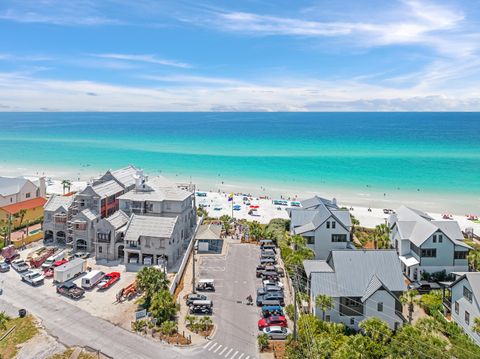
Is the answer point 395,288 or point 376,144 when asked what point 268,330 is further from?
point 376,144

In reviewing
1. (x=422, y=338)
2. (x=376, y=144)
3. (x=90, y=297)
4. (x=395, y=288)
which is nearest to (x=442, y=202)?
(x=395, y=288)

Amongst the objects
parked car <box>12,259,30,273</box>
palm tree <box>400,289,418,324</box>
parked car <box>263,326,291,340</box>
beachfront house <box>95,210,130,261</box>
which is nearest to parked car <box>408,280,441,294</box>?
palm tree <box>400,289,418,324</box>

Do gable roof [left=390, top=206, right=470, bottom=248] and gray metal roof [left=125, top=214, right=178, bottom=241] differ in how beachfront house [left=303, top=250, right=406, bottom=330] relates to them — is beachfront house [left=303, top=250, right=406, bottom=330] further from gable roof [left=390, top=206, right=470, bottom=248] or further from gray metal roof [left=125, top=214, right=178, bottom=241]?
gray metal roof [left=125, top=214, right=178, bottom=241]

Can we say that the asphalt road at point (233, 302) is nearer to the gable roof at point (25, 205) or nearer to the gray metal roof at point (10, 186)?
the gable roof at point (25, 205)

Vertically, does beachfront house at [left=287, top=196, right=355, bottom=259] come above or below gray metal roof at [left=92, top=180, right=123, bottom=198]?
below

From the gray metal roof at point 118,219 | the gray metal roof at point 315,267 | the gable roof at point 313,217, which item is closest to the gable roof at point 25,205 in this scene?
the gray metal roof at point 118,219

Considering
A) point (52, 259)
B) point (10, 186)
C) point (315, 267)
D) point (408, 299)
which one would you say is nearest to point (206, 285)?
point (315, 267)
